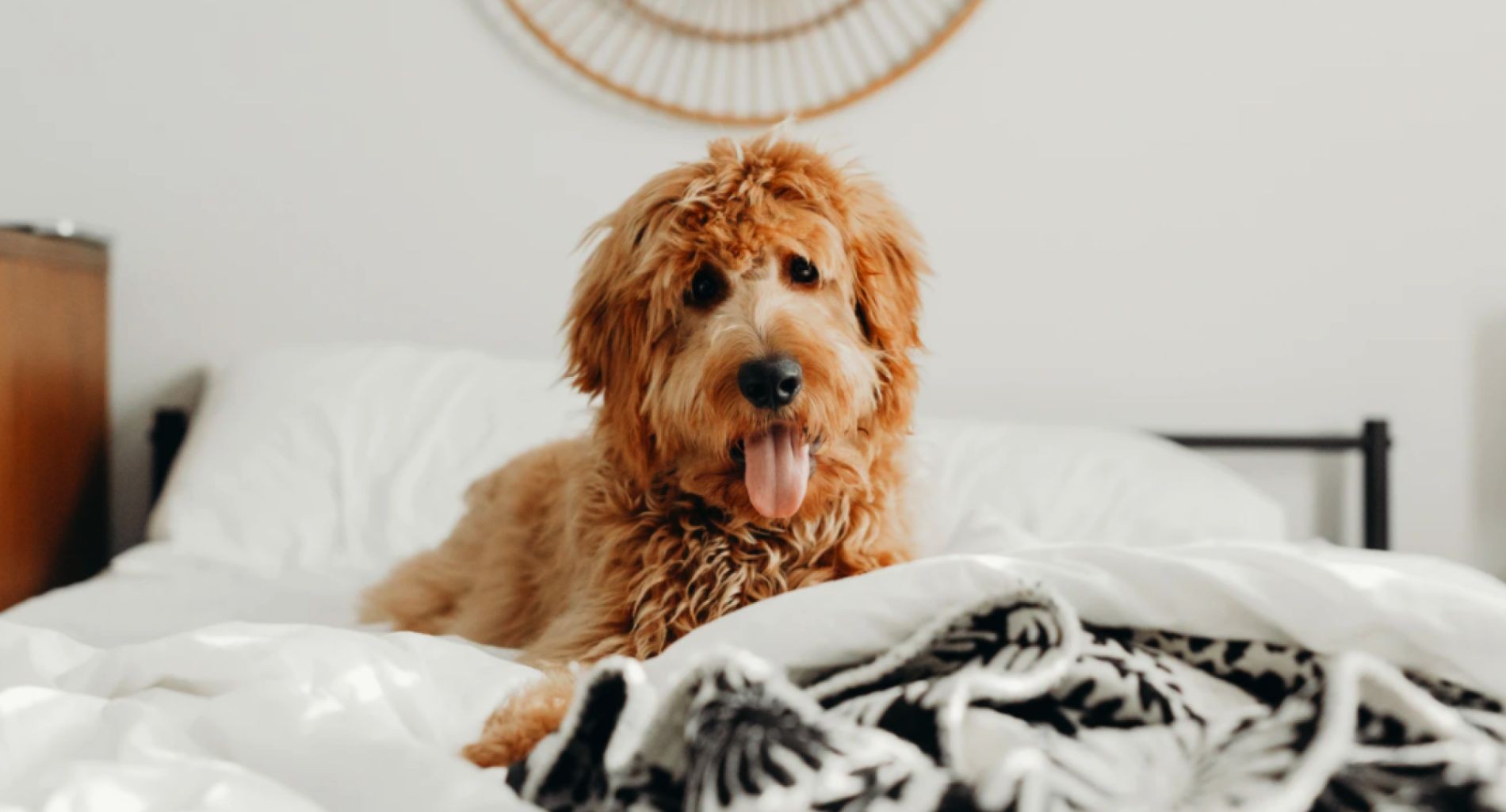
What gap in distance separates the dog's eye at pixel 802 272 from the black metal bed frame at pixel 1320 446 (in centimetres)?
174

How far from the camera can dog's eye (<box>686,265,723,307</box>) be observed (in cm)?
157

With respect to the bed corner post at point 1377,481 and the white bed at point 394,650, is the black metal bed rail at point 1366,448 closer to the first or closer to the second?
the bed corner post at point 1377,481

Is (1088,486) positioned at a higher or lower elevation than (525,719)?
higher

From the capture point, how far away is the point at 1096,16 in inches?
118

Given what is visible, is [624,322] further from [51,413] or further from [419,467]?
[51,413]

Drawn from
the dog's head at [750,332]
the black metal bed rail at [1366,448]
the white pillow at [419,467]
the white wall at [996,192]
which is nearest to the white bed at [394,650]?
the white pillow at [419,467]

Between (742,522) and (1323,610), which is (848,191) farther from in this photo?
(1323,610)

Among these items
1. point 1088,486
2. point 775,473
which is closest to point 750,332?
point 775,473

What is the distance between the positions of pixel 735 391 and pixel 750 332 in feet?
0.28

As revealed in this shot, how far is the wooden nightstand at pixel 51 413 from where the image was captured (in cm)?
260

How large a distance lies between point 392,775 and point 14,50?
312cm

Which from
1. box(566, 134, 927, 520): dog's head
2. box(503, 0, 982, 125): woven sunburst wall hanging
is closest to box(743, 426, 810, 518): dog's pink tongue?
box(566, 134, 927, 520): dog's head

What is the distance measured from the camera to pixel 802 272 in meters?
1.58

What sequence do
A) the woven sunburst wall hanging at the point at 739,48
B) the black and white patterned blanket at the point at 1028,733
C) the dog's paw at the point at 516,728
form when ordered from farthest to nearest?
the woven sunburst wall hanging at the point at 739,48 < the dog's paw at the point at 516,728 < the black and white patterned blanket at the point at 1028,733
